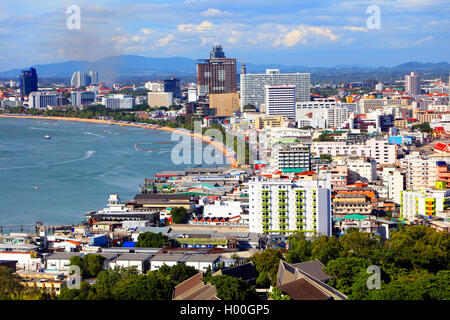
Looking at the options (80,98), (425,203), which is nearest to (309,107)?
(80,98)

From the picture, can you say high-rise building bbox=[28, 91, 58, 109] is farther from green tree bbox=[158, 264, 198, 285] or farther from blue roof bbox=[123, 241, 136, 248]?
green tree bbox=[158, 264, 198, 285]

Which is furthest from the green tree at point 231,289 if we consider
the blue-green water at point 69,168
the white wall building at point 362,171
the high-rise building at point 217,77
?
the high-rise building at point 217,77

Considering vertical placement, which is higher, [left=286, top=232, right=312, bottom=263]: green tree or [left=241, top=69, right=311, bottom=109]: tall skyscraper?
[left=241, top=69, right=311, bottom=109]: tall skyscraper

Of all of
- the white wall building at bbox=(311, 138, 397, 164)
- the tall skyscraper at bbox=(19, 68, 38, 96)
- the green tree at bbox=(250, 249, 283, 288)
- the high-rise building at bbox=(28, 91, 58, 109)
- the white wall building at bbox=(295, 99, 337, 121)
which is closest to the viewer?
the green tree at bbox=(250, 249, 283, 288)

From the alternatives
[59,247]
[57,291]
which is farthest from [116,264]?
[59,247]

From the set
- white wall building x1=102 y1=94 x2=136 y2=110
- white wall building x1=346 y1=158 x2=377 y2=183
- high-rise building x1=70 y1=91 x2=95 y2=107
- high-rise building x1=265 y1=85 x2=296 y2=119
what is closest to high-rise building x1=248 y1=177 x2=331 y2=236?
white wall building x1=346 y1=158 x2=377 y2=183

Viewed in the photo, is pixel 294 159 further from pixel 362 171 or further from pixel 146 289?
pixel 146 289

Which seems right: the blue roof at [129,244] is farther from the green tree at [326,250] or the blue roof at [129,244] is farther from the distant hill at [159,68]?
the distant hill at [159,68]
